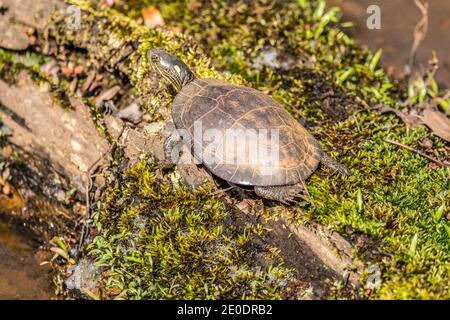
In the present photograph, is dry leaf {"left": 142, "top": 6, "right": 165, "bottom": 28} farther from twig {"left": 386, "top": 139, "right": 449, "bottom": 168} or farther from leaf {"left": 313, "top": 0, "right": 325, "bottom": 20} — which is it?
twig {"left": 386, "top": 139, "right": 449, "bottom": 168}

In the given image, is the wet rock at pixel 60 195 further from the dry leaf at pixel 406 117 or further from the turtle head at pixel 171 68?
the dry leaf at pixel 406 117

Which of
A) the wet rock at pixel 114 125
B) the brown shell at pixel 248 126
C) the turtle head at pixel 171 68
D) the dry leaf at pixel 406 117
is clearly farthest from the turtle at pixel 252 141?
the dry leaf at pixel 406 117

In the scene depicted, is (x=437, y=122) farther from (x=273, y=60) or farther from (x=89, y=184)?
(x=89, y=184)

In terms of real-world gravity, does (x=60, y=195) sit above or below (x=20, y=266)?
above

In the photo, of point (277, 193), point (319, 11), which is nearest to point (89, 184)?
point (277, 193)

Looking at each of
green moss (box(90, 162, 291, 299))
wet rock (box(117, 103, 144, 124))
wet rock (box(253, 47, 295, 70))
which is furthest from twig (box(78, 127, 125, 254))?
wet rock (box(253, 47, 295, 70))

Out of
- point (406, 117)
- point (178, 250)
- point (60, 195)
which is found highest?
point (406, 117)
